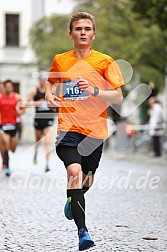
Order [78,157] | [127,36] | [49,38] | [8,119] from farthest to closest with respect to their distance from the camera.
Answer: [49,38], [127,36], [8,119], [78,157]

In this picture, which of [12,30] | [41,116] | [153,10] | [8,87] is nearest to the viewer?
[8,87]

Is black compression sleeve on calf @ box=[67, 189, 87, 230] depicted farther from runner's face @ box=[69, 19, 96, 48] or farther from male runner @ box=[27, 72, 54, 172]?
male runner @ box=[27, 72, 54, 172]

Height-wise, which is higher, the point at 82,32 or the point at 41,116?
the point at 82,32

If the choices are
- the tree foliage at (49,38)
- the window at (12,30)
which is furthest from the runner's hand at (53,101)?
the window at (12,30)

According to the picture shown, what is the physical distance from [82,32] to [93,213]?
10.0ft

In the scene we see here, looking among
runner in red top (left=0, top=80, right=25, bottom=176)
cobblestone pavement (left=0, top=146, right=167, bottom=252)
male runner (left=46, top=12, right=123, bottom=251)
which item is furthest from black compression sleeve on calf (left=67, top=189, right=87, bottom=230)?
runner in red top (left=0, top=80, right=25, bottom=176)

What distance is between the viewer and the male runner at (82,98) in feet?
20.0

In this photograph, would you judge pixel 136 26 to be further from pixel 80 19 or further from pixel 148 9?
pixel 80 19

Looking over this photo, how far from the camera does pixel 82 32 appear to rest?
6117 mm

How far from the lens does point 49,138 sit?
14.3 metres

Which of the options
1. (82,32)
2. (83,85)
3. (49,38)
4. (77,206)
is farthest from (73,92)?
(49,38)

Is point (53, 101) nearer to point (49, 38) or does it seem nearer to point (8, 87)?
point (8, 87)

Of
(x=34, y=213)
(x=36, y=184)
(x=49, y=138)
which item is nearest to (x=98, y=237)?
(x=34, y=213)

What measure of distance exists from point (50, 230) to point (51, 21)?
86.0 ft
